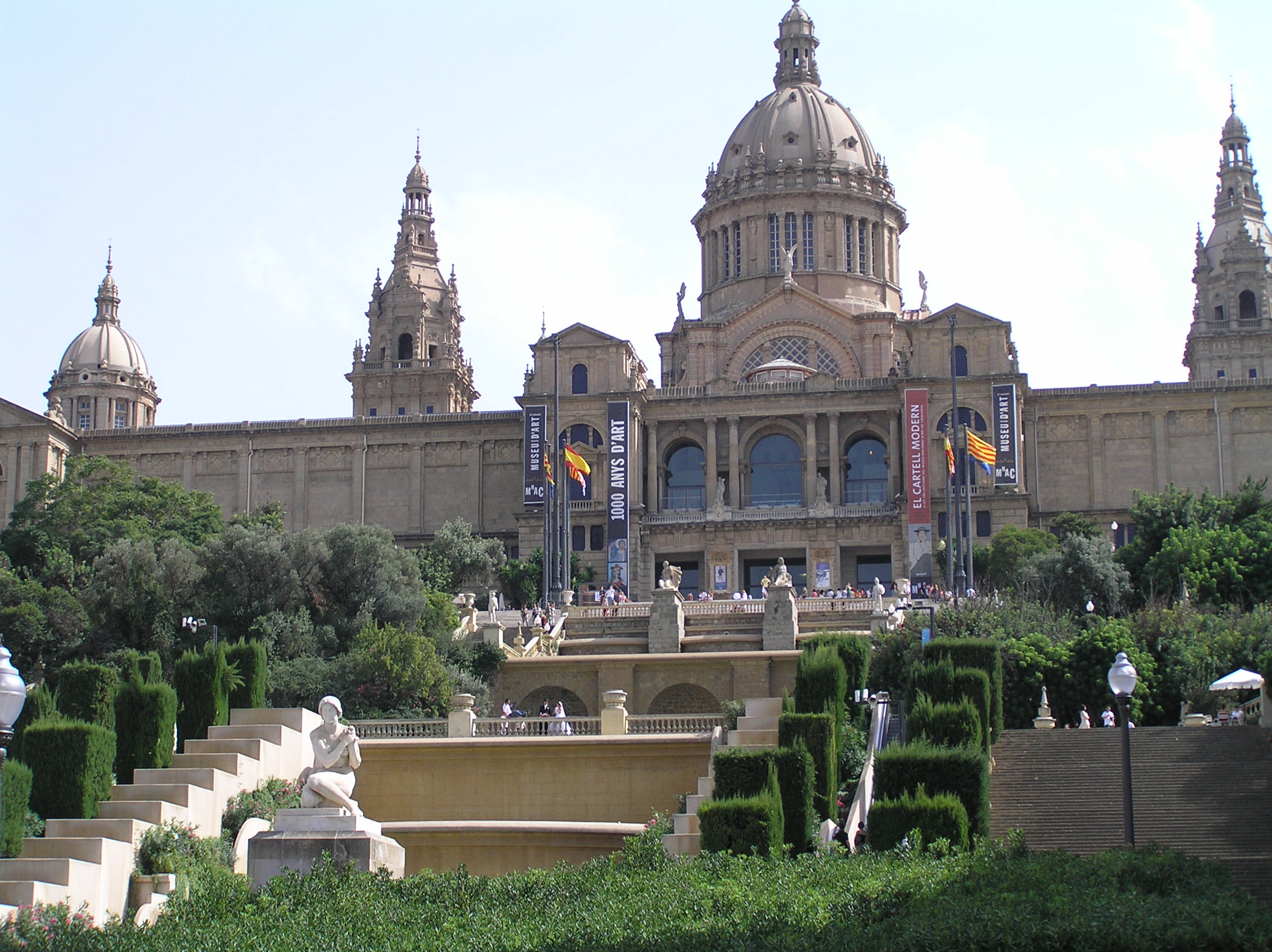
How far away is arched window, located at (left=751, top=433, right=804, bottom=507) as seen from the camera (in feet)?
248

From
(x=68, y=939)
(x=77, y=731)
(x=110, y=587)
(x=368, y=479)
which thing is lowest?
(x=68, y=939)

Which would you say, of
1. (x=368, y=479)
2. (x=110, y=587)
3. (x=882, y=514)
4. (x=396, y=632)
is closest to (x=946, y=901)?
(x=396, y=632)

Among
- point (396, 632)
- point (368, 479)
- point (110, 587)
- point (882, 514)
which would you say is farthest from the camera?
point (368, 479)

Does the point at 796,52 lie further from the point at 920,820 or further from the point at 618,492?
the point at 920,820

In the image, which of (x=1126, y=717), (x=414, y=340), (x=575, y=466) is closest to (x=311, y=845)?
(x=1126, y=717)

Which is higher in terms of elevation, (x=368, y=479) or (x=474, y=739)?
(x=368, y=479)

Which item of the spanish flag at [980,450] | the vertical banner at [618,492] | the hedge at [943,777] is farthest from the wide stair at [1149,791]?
the vertical banner at [618,492]

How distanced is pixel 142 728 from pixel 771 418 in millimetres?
46584

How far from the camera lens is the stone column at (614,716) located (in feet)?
114

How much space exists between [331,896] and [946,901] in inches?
322

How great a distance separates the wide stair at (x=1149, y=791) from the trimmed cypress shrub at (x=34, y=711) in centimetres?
1749

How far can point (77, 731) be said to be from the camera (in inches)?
1179

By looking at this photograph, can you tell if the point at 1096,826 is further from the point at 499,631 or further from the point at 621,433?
the point at 621,433

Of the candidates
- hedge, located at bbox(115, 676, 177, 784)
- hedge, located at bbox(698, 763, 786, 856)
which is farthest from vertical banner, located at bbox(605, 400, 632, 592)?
hedge, located at bbox(698, 763, 786, 856)
